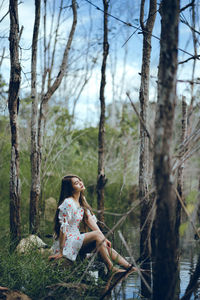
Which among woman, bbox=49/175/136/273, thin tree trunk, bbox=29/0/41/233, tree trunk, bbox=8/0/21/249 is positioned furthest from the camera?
thin tree trunk, bbox=29/0/41/233

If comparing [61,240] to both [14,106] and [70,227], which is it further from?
[14,106]

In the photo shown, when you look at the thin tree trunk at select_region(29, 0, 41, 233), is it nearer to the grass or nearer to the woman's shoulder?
the woman's shoulder

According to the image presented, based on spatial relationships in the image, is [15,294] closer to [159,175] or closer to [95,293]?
[95,293]

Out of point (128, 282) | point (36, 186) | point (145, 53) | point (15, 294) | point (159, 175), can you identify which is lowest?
point (128, 282)

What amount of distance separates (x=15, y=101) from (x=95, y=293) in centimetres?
216

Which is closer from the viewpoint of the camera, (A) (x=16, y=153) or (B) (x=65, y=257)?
(B) (x=65, y=257)

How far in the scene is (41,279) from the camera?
314cm

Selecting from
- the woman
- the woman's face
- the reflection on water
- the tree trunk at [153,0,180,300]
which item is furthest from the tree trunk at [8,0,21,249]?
the tree trunk at [153,0,180,300]

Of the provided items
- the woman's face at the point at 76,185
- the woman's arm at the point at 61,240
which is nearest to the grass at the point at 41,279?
the woman's arm at the point at 61,240

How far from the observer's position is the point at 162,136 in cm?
211

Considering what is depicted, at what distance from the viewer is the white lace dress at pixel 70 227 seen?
376 centimetres

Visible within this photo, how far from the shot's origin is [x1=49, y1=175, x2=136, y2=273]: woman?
3.69m

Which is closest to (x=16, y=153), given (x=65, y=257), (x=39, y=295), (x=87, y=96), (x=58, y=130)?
(x=65, y=257)

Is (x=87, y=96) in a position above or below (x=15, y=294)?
above
